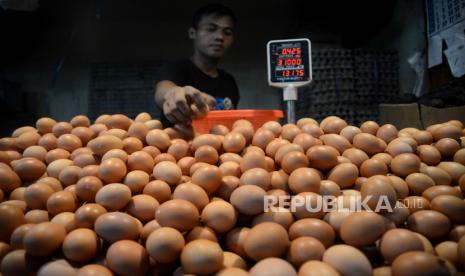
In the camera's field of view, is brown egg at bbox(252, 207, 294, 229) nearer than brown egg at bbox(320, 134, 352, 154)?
Yes

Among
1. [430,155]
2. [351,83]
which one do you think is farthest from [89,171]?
[351,83]

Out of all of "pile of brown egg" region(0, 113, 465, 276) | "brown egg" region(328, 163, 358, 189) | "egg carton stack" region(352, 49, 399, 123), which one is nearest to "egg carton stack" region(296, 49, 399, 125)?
"egg carton stack" region(352, 49, 399, 123)

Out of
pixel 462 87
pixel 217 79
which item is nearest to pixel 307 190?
pixel 217 79

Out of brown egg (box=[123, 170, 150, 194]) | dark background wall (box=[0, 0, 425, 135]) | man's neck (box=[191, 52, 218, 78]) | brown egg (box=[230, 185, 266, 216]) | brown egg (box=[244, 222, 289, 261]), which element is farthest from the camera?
dark background wall (box=[0, 0, 425, 135])

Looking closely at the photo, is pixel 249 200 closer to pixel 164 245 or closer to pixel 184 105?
pixel 164 245

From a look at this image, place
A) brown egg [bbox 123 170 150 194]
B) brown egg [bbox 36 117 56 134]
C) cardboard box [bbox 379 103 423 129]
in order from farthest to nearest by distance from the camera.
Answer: cardboard box [bbox 379 103 423 129]
brown egg [bbox 36 117 56 134]
brown egg [bbox 123 170 150 194]

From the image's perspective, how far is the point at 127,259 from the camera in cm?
79

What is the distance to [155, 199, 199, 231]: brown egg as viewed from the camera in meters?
0.86

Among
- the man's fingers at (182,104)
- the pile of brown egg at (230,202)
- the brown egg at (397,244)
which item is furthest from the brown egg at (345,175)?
the man's fingers at (182,104)

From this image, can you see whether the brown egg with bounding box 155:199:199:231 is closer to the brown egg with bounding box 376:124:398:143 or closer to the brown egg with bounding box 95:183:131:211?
the brown egg with bounding box 95:183:131:211

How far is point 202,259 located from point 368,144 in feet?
2.38

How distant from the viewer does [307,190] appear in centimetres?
96

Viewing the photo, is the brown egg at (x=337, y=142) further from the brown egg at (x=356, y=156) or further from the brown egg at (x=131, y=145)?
the brown egg at (x=131, y=145)

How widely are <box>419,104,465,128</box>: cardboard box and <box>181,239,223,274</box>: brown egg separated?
171cm
